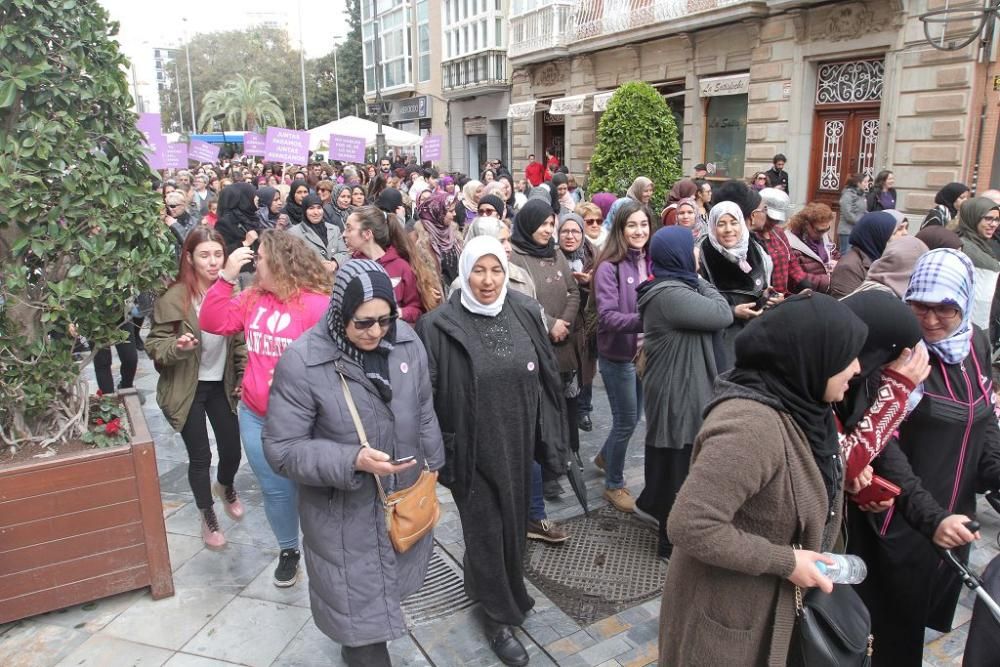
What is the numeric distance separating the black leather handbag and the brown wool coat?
38 millimetres

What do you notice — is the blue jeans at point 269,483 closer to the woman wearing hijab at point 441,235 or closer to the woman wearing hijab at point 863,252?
the woman wearing hijab at point 441,235

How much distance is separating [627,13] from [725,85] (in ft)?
13.0

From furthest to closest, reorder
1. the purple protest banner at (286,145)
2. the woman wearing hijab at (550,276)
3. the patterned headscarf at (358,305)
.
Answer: the purple protest banner at (286,145), the woman wearing hijab at (550,276), the patterned headscarf at (358,305)

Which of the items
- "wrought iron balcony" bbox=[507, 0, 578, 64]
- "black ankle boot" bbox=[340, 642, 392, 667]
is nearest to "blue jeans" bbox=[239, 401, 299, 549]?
"black ankle boot" bbox=[340, 642, 392, 667]

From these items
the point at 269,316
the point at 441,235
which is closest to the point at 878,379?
the point at 269,316

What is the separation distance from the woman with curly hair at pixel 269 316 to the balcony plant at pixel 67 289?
0.37 meters

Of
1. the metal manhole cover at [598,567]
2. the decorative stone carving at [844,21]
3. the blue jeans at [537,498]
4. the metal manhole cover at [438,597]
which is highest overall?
the decorative stone carving at [844,21]

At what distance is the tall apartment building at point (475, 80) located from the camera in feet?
86.4

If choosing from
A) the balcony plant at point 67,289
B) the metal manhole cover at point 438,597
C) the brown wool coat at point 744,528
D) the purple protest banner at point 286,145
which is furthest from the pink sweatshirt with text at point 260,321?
the purple protest banner at point 286,145

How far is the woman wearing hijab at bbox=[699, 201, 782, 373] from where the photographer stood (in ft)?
14.7

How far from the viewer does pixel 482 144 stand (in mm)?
29641

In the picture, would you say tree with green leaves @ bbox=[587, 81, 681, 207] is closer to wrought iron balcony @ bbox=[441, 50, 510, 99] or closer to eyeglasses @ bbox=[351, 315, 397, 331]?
eyeglasses @ bbox=[351, 315, 397, 331]

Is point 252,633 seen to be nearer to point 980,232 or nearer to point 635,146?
point 980,232

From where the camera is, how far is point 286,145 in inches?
537
